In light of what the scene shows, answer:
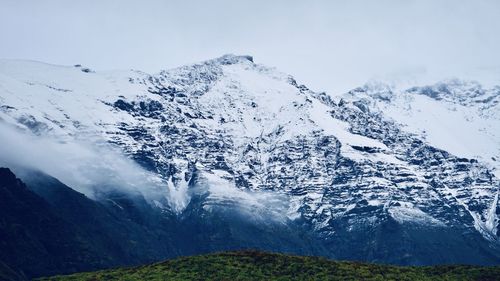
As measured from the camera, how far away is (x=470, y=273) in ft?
594

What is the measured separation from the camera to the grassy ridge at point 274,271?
588ft

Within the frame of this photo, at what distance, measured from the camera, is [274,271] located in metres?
183

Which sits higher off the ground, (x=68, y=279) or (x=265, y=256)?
(x=265, y=256)

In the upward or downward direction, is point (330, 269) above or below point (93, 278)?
above

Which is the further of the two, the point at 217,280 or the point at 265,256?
the point at 265,256

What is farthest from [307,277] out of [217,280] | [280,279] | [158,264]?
[158,264]

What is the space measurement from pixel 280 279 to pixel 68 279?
45.1 meters

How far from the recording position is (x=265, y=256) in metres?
191

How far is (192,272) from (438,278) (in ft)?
170

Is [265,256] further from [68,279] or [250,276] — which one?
[68,279]

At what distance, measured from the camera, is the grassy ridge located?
179250 mm

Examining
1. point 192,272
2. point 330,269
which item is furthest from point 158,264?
point 330,269

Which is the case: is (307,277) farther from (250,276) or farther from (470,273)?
(470,273)

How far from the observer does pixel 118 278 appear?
179 meters
